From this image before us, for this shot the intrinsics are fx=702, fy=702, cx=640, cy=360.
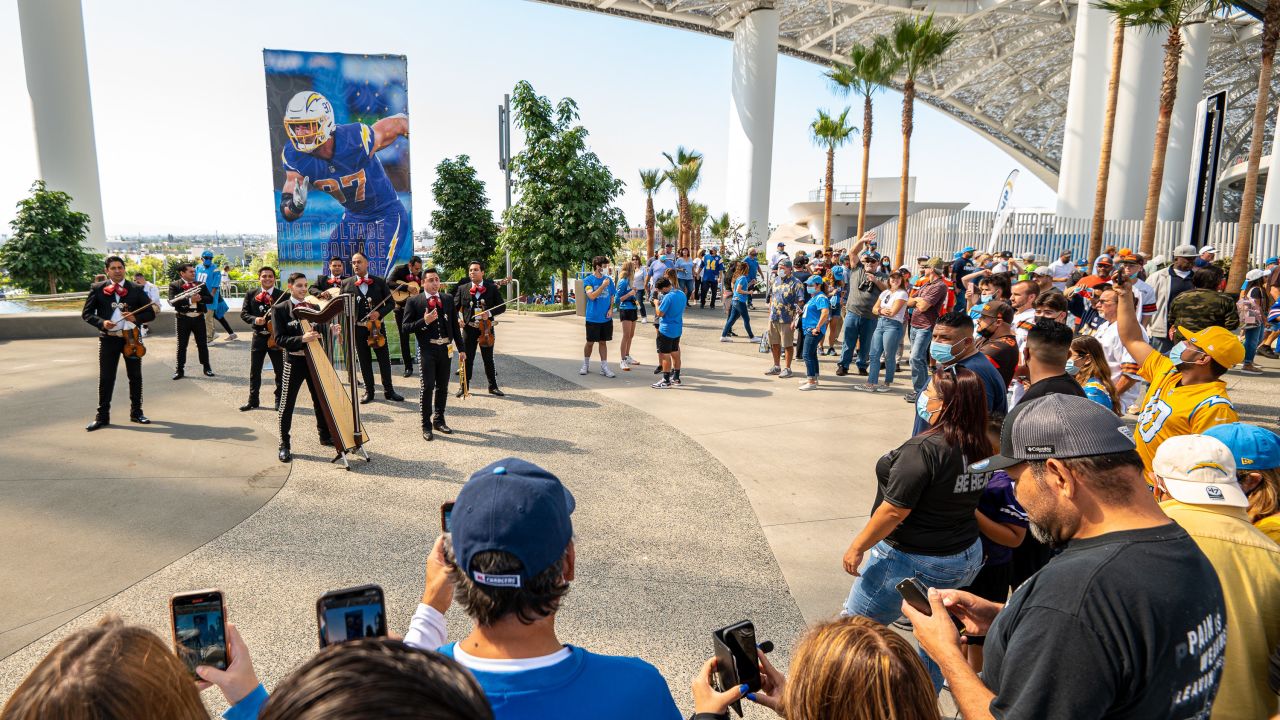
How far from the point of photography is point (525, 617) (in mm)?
1629

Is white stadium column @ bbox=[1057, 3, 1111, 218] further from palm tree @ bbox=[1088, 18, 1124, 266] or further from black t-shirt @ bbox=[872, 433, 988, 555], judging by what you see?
black t-shirt @ bbox=[872, 433, 988, 555]

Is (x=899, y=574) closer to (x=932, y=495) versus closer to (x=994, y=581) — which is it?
(x=932, y=495)

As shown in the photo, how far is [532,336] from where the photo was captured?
16.2 metres

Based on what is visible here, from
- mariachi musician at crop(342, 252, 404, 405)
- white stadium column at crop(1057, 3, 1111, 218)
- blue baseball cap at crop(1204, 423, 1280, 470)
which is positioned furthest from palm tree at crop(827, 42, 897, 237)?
blue baseball cap at crop(1204, 423, 1280, 470)

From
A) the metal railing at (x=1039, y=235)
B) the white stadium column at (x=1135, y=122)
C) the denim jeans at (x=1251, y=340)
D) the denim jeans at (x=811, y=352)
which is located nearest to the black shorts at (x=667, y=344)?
the denim jeans at (x=811, y=352)

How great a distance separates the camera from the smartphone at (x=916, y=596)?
2146 mm

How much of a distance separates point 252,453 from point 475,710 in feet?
25.5

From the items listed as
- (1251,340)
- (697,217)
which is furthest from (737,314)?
(697,217)

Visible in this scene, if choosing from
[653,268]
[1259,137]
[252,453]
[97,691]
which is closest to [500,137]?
[653,268]

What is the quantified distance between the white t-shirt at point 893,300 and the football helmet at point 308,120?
31.1 ft

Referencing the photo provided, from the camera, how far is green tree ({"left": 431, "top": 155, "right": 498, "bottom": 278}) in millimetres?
27844

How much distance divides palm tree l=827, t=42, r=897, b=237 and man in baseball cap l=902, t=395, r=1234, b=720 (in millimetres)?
26270

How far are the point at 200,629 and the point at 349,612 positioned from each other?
437 millimetres

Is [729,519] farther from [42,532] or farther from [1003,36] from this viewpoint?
[1003,36]
